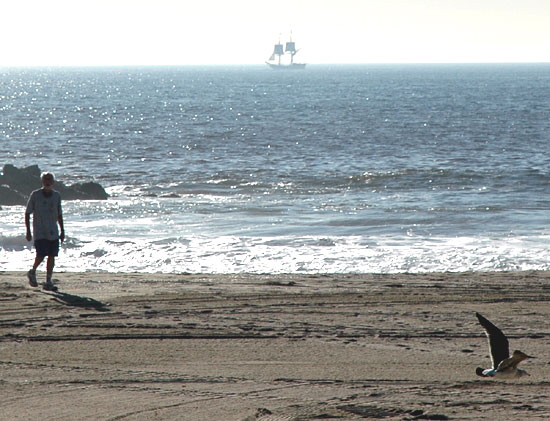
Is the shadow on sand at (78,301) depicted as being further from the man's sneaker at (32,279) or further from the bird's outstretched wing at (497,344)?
the bird's outstretched wing at (497,344)

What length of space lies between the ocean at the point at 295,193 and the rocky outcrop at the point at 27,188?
735 mm

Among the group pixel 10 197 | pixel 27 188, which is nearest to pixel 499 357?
pixel 10 197

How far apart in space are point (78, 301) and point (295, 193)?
1474 centimetres

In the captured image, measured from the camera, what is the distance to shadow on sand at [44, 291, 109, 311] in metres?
9.12

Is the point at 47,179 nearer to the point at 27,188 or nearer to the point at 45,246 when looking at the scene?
the point at 45,246

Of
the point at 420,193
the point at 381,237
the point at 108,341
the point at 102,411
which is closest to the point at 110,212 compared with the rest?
the point at 381,237

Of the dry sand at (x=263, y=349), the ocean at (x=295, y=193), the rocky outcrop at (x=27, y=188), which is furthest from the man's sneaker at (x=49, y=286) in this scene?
the rocky outcrop at (x=27, y=188)

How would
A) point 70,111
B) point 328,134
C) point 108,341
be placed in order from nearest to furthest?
point 108,341 → point 328,134 → point 70,111

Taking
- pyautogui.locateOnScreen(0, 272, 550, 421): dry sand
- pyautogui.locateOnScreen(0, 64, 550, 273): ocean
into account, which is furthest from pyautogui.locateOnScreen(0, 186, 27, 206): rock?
pyautogui.locateOnScreen(0, 272, 550, 421): dry sand

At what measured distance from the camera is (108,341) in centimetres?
785

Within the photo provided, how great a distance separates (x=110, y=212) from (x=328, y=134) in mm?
27432

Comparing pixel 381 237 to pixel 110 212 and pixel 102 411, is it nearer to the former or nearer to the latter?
pixel 110 212

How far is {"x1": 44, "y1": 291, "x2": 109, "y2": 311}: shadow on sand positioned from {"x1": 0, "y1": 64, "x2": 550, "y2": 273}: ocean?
10.8ft

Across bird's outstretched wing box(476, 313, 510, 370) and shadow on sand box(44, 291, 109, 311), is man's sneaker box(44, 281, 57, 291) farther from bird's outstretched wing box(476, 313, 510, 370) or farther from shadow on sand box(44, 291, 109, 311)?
bird's outstretched wing box(476, 313, 510, 370)
